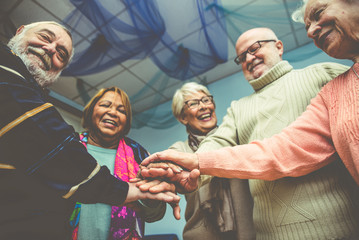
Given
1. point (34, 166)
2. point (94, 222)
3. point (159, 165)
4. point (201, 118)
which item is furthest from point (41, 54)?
point (201, 118)

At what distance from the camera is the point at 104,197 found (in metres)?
0.80

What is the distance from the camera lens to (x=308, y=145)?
80 centimetres

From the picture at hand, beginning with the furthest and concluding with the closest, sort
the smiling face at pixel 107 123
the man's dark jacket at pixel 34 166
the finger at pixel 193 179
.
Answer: the smiling face at pixel 107 123, the finger at pixel 193 179, the man's dark jacket at pixel 34 166

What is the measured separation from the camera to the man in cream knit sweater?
703mm

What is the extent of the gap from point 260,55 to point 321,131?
0.72 m

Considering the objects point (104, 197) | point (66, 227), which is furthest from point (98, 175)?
point (66, 227)

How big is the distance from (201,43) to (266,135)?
6.36 feet

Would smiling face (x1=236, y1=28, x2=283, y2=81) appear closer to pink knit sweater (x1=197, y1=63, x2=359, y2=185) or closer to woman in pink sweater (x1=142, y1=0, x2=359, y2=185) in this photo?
woman in pink sweater (x1=142, y1=0, x2=359, y2=185)

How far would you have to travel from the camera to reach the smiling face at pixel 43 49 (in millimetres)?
1121

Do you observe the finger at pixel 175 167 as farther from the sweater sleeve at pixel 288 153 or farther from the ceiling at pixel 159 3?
the ceiling at pixel 159 3

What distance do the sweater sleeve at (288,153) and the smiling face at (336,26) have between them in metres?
0.21

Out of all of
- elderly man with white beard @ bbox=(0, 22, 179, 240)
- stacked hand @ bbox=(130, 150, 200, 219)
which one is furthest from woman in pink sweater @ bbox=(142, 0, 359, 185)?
elderly man with white beard @ bbox=(0, 22, 179, 240)

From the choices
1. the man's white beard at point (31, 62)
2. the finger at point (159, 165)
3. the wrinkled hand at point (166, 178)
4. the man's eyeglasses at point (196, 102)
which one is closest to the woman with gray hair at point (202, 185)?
the man's eyeglasses at point (196, 102)

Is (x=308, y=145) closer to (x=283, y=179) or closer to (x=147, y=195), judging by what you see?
(x=283, y=179)
